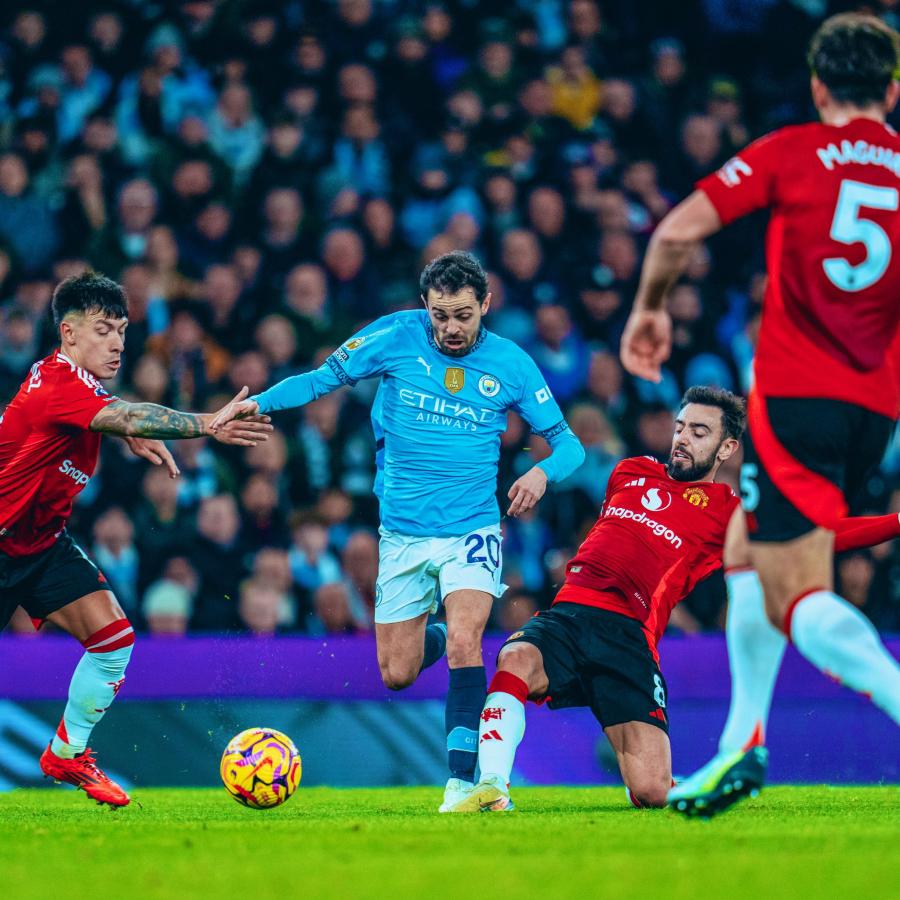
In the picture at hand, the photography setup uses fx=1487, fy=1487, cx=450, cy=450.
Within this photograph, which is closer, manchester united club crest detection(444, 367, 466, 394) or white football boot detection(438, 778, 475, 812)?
white football boot detection(438, 778, 475, 812)

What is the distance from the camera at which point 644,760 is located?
6.61 m

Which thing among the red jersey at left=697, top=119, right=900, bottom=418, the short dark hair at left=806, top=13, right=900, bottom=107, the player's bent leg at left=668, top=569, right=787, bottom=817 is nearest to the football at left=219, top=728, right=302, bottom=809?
the player's bent leg at left=668, top=569, right=787, bottom=817

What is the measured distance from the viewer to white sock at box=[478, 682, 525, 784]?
6.17m

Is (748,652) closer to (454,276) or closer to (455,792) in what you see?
(455,792)

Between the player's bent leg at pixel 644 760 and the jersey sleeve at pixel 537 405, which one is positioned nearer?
the player's bent leg at pixel 644 760

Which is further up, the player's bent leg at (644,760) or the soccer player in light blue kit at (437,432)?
the soccer player in light blue kit at (437,432)

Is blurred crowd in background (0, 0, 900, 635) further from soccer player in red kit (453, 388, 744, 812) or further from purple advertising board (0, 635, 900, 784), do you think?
soccer player in red kit (453, 388, 744, 812)

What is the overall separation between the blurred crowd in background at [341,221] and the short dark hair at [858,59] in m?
5.36

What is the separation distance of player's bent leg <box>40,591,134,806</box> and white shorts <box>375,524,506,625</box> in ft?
4.07

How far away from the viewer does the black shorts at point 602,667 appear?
21.9ft

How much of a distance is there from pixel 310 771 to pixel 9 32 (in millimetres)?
6401

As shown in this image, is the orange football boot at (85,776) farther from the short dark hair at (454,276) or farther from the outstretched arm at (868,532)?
the outstretched arm at (868,532)

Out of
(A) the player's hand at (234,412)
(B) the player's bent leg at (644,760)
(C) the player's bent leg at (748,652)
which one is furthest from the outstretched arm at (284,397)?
(C) the player's bent leg at (748,652)

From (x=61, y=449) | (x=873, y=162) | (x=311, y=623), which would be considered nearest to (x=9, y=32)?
(x=311, y=623)
